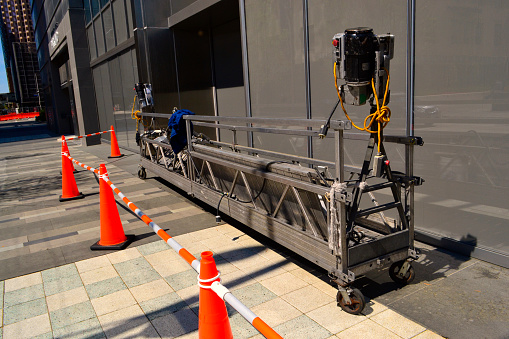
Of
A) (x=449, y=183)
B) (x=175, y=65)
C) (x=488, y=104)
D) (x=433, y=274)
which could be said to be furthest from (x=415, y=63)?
(x=175, y=65)

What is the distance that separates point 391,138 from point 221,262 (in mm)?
2617

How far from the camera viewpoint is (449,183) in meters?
5.12

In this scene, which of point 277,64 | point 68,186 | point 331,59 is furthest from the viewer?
point 68,186

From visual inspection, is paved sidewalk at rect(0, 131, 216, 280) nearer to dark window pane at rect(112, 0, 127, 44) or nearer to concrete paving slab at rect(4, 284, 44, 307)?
concrete paving slab at rect(4, 284, 44, 307)

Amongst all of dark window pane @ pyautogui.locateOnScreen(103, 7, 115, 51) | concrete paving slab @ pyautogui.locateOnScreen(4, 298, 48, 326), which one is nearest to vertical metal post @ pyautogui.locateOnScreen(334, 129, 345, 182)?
concrete paving slab @ pyautogui.locateOnScreen(4, 298, 48, 326)

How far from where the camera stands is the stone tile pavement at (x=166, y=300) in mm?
3744

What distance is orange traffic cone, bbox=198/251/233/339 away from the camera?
96.7 inches

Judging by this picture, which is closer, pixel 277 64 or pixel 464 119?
pixel 464 119

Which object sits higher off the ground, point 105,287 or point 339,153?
point 339,153

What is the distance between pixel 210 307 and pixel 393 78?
4373 mm

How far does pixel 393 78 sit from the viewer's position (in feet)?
18.5

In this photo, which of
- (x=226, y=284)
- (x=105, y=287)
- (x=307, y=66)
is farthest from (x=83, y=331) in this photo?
(x=307, y=66)

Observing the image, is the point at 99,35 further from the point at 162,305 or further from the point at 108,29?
the point at 162,305

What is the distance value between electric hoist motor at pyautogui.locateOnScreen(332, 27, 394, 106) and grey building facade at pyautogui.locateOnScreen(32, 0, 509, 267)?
4.99ft
